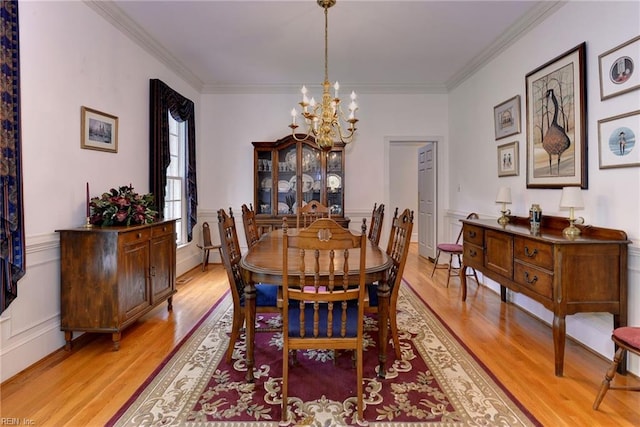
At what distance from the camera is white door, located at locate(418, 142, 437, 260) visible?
5.58m

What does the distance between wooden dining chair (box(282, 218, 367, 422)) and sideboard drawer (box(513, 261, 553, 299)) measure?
131cm

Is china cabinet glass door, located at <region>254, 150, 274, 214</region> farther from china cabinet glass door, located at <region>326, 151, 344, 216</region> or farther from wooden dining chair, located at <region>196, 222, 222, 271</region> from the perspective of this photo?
china cabinet glass door, located at <region>326, 151, 344, 216</region>

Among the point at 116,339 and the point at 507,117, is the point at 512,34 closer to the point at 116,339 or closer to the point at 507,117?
the point at 507,117

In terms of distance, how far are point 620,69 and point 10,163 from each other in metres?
3.96

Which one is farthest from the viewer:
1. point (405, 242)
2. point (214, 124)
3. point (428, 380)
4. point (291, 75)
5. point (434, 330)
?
point (214, 124)

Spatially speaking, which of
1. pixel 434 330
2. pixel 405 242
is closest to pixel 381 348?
pixel 405 242

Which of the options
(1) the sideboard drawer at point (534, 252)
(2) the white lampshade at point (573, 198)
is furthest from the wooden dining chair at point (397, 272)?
(2) the white lampshade at point (573, 198)

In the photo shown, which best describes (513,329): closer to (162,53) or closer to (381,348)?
(381,348)

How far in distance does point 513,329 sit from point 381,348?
150cm

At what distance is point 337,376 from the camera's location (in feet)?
7.18

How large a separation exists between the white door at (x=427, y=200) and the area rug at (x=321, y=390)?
3.13m

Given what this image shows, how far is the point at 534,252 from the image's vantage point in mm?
2363

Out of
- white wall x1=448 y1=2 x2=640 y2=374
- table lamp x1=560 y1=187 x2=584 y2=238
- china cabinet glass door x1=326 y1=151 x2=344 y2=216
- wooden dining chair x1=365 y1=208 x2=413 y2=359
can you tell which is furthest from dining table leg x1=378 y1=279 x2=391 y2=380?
china cabinet glass door x1=326 y1=151 x2=344 y2=216

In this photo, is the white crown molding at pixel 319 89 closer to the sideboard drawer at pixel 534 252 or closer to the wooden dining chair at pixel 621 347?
the sideboard drawer at pixel 534 252
